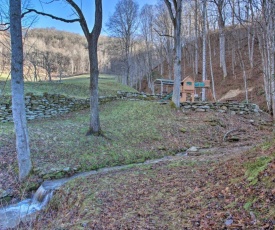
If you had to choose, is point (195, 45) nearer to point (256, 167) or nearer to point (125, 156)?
point (125, 156)

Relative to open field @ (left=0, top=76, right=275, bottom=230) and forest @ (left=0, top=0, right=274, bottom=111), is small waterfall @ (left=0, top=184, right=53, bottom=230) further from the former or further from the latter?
forest @ (left=0, top=0, right=274, bottom=111)

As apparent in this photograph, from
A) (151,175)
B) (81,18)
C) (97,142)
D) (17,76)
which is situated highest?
(81,18)

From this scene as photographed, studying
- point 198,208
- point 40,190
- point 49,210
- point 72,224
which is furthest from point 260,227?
point 40,190

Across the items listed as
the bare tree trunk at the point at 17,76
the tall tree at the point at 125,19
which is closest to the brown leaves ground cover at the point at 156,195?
the bare tree trunk at the point at 17,76

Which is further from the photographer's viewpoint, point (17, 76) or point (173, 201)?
point (17, 76)

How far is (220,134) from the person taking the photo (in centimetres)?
908

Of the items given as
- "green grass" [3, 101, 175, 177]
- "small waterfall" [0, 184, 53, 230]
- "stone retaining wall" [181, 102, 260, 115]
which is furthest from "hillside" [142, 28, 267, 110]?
"small waterfall" [0, 184, 53, 230]

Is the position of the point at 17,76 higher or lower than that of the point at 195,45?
lower

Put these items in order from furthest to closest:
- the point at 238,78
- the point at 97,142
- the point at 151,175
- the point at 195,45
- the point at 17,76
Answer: the point at 195,45
the point at 238,78
the point at 97,142
the point at 17,76
the point at 151,175

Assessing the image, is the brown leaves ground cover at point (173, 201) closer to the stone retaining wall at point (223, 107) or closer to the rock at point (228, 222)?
the rock at point (228, 222)

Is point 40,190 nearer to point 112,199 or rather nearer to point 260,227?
point 112,199

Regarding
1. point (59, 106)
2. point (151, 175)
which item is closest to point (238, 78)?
point (59, 106)

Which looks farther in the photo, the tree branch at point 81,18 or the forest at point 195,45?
the forest at point 195,45

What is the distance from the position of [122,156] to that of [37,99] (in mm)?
7141
